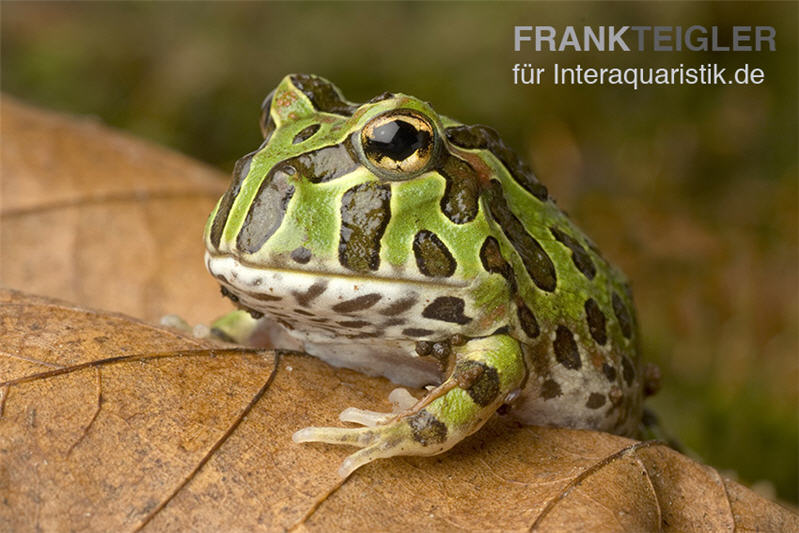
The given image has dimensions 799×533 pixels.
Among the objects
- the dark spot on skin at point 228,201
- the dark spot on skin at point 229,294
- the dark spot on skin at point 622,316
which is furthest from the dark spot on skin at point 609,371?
the dark spot on skin at point 228,201

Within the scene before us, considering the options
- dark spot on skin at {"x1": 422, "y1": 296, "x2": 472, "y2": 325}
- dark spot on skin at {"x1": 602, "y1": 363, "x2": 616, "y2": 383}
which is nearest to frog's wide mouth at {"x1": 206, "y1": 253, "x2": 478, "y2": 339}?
dark spot on skin at {"x1": 422, "y1": 296, "x2": 472, "y2": 325}

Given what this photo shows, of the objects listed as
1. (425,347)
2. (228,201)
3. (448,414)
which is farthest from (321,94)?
(448,414)

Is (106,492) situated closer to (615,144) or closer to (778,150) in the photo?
(615,144)

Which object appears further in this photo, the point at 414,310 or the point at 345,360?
the point at 345,360

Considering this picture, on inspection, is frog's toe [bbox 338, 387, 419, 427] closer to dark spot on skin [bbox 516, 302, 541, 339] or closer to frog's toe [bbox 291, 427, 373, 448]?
frog's toe [bbox 291, 427, 373, 448]

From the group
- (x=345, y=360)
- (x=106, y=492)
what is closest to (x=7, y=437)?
(x=106, y=492)

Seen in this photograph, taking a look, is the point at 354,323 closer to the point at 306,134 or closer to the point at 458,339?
the point at 458,339

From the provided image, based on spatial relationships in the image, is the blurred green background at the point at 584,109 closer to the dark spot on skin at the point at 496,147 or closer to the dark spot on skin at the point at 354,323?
the dark spot on skin at the point at 496,147
